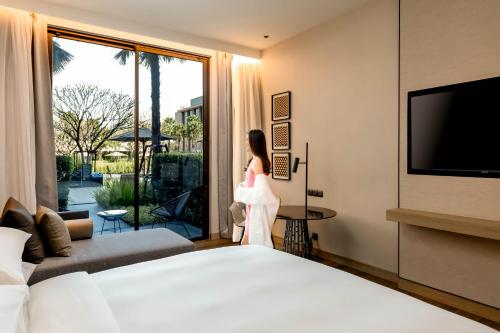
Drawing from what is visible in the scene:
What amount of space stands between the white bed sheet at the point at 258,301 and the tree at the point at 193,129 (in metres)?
2.84

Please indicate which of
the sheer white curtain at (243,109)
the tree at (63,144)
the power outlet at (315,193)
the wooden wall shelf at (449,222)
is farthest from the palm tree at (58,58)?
the wooden wall shelf at (449,222)

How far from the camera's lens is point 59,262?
2.46m

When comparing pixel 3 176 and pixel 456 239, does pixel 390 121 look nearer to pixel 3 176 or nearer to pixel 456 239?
pixel 456 239

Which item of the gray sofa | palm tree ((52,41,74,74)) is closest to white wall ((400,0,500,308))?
the gray sofa

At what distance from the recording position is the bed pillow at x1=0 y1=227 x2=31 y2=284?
1.49m

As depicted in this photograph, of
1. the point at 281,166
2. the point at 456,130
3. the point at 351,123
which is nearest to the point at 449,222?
the point at 456,130

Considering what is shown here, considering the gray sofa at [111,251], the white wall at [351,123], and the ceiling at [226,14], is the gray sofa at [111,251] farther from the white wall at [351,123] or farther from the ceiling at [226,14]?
the ceiling at [226,14]

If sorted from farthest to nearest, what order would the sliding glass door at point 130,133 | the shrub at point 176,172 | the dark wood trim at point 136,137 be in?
the shrub at point 176,172 < the dark wood trim at point 136,137 < the sliding glass door at point 130,133

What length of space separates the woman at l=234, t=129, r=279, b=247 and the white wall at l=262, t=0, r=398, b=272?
903mm

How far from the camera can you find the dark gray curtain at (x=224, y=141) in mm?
4695

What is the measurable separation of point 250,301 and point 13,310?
920 mm

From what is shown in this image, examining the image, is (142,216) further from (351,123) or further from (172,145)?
(351,123)

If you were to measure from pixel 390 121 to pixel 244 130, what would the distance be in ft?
7.06

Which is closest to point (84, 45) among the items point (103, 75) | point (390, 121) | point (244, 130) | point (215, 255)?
point (103, 75)
